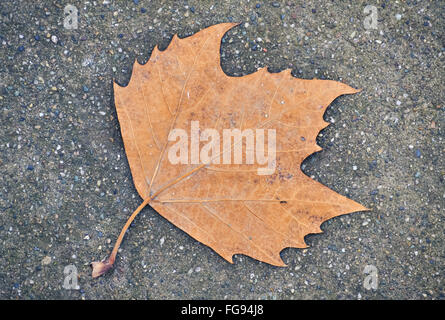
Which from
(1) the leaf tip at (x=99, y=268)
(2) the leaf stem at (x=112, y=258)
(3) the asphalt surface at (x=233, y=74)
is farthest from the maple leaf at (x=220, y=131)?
(1) the leaf tip at (x=99, y=268)

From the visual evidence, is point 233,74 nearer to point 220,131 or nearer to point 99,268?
point 220,131

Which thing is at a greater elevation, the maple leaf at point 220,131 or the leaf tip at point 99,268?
the maple leaf at point 220,131

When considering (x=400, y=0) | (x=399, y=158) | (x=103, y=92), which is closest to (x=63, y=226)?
(x=103, y=92)

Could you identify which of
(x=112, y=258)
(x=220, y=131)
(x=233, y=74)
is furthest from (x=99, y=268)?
(x=233, y=74)

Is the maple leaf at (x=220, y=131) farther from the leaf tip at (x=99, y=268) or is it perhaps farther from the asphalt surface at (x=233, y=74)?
the leaf tip at (x=99, y=268)
